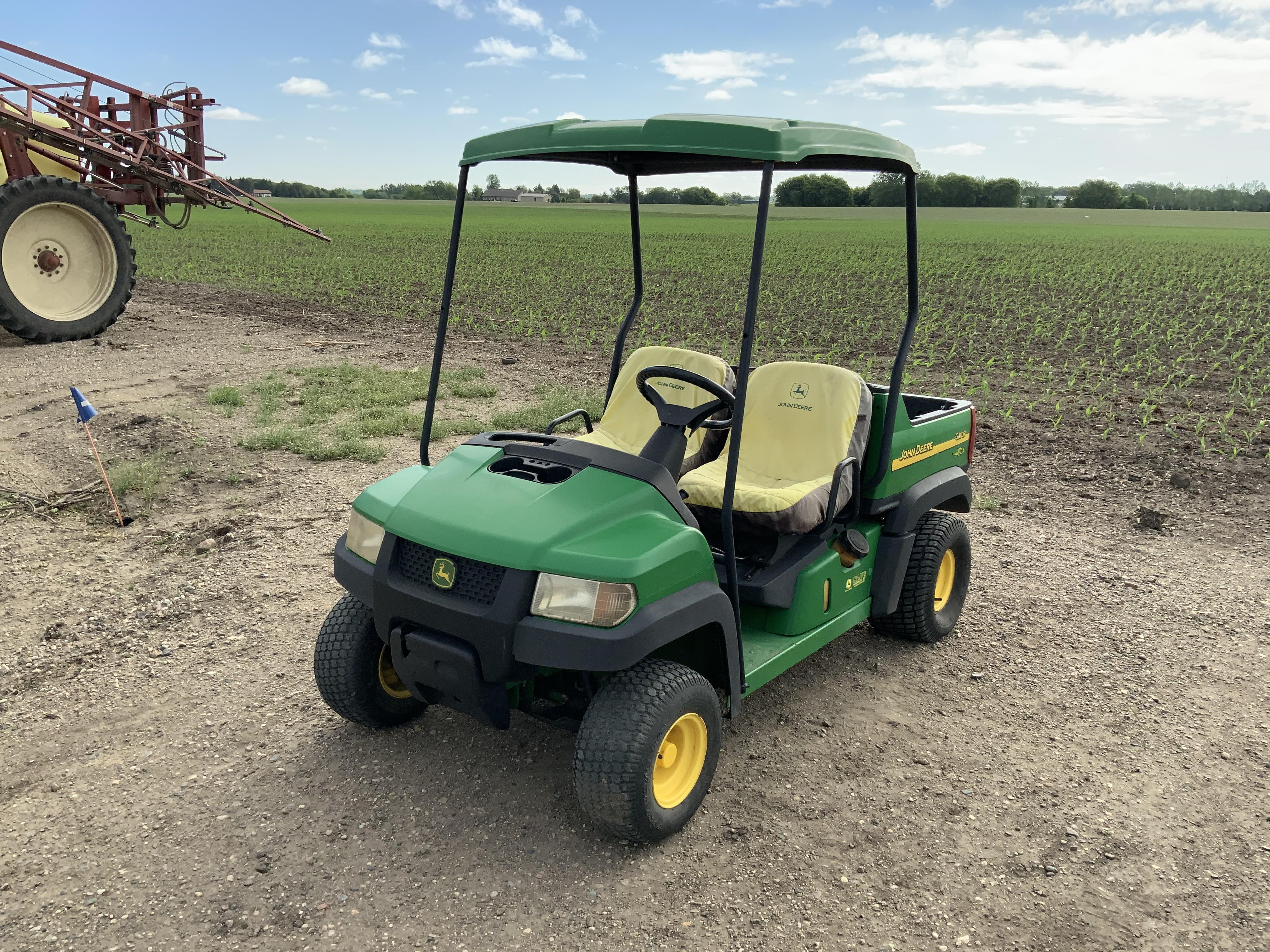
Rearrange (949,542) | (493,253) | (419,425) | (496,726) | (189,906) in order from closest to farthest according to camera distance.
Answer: (189,906) < (496,726) < (949,542) < (419,425) < (493,253)

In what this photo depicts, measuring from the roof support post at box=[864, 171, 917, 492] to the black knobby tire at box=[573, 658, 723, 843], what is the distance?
4.82 feet

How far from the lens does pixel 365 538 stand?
318cm

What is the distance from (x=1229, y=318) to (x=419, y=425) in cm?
1399

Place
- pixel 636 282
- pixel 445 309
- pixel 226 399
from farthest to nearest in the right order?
pixel 226 399, pixel 636 282, pixel 445 309

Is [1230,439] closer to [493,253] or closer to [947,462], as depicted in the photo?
[947,462]

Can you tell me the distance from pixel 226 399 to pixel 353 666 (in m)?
5.52

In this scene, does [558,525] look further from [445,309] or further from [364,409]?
[364,409]

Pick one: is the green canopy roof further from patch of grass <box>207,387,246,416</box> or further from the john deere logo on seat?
patch of grass <box>207,387,246,416</box>

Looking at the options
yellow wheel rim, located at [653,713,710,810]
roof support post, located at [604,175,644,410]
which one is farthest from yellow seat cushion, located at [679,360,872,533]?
yellow wheel rim, located at [653,713,710,810]

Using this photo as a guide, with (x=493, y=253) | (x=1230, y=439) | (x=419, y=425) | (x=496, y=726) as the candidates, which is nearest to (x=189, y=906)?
(x=496, y=726)

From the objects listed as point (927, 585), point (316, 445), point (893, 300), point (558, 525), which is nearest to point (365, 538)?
point (558, 525)

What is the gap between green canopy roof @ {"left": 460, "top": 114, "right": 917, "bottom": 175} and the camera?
2.79m

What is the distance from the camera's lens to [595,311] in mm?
15414

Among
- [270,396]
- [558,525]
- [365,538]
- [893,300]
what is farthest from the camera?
[893,300]
